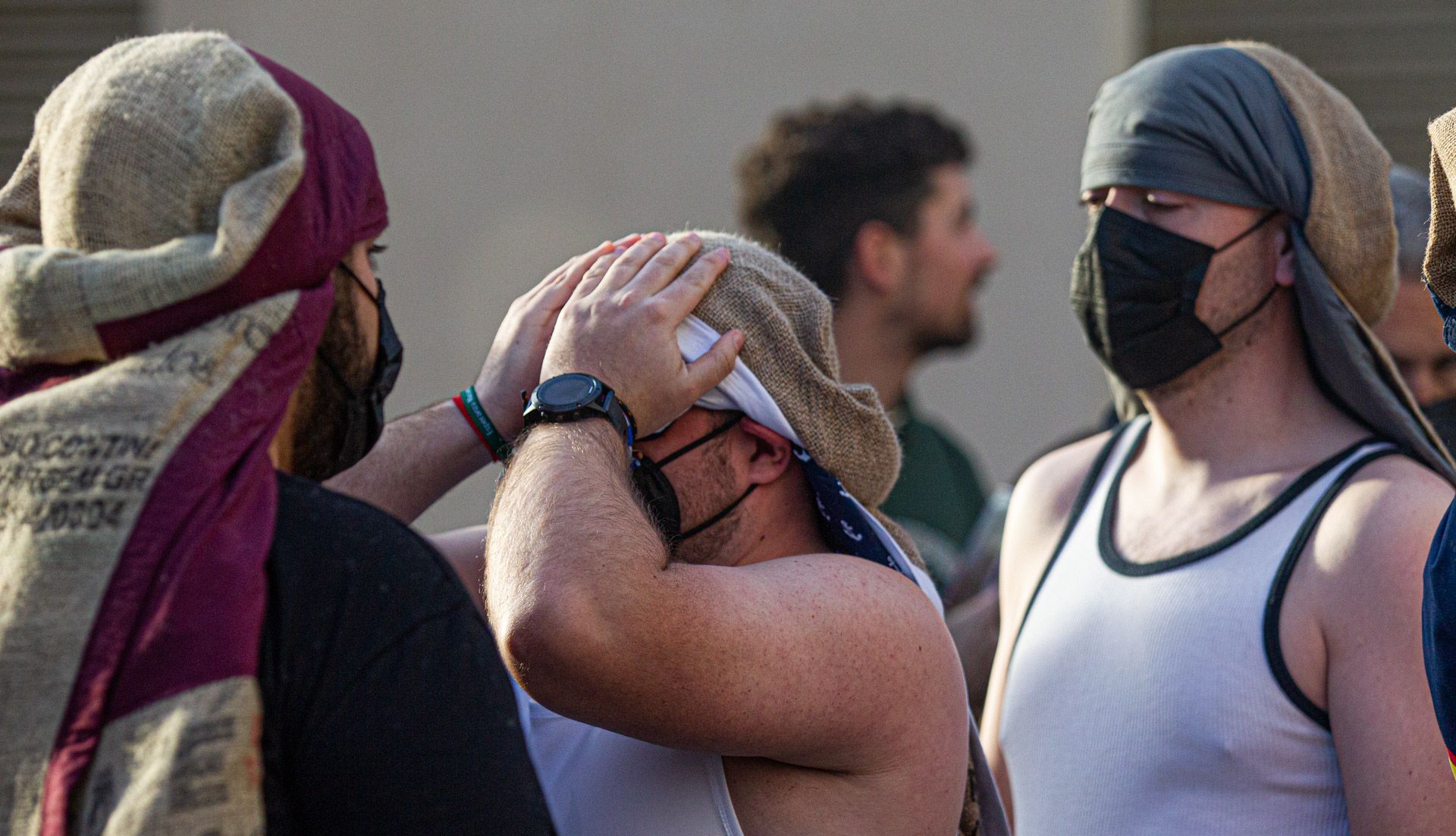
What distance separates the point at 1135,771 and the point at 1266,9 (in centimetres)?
442

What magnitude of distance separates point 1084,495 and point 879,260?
76.2 inches

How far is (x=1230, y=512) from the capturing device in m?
2.37

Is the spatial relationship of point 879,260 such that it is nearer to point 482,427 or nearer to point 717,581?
point 482,427

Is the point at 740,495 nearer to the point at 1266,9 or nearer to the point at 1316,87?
the point at 1316,87

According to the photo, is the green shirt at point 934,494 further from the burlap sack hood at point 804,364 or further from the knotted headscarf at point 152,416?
the knotted headscarf at point 152,416

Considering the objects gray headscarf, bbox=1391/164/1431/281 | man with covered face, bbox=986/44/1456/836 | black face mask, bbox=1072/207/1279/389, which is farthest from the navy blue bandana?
gray headscarf, bbox=1391/164/1431/281

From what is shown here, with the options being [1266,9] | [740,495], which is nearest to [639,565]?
[740,495]

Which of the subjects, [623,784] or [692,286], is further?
[692,286]

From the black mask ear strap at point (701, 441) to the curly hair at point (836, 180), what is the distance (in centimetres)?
259

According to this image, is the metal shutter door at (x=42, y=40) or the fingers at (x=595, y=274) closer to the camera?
the fingers at (x=595, y=274)

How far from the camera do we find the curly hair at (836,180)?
14.8 feet

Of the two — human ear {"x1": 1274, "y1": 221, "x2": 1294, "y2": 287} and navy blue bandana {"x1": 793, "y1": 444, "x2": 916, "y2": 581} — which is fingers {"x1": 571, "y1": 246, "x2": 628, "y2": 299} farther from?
human ear {"x1": 1274, "y1": 221, "x2": 1294, "y2": 287}

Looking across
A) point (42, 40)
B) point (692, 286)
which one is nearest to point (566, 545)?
point (692, 286)

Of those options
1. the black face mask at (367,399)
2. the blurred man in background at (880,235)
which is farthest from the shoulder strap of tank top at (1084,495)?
the blurred man in background at (880,235)
